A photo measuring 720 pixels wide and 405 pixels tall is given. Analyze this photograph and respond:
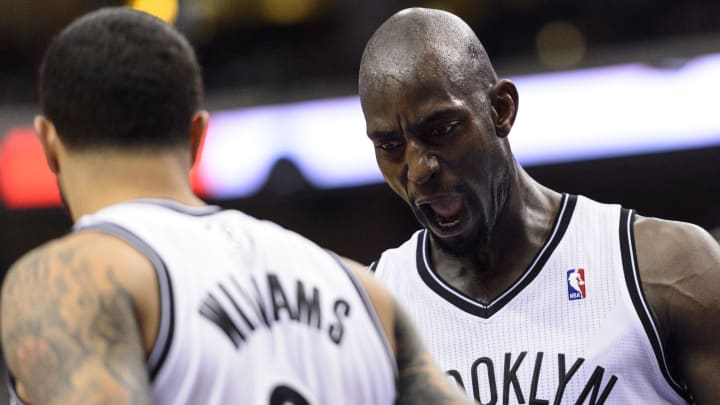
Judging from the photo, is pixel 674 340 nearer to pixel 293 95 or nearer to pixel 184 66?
pixel 184 66

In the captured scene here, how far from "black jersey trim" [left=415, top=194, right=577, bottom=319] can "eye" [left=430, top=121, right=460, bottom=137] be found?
0.53 m

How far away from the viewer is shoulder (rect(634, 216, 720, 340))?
3.52 meters

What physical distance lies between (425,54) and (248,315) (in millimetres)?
1631

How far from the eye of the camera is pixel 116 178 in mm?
2418

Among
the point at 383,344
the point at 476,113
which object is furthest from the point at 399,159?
the point at 383,344

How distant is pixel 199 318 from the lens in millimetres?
2275

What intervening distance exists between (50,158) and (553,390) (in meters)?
1.79

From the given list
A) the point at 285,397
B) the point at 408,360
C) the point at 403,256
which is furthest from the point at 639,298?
the point at 285,397

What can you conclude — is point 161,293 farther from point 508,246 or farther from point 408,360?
point 508,246

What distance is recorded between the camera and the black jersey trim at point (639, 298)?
11.6 feet

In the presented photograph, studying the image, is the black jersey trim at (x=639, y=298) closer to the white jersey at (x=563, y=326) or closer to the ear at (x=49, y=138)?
the white jersey at (x=563, y=326)

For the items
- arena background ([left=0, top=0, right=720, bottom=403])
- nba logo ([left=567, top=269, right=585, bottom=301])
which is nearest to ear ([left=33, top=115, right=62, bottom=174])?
nba logo ([left=567, top=269, right=585, bottom=301])

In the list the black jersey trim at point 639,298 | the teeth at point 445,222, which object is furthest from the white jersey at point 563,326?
the teeth at point 445,222

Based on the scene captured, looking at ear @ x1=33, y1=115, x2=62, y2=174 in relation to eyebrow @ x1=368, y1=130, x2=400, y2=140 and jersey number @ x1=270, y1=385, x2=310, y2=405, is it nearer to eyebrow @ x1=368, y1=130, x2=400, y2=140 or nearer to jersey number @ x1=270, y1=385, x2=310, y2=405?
jersey number @ x1=270, y1=385, x2=310, y2=405
